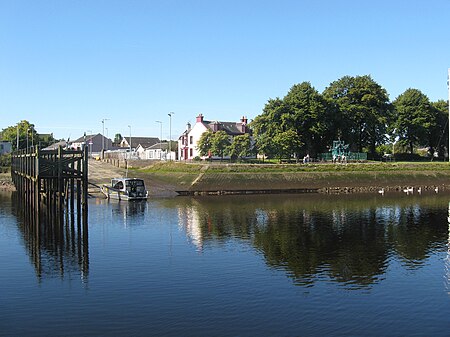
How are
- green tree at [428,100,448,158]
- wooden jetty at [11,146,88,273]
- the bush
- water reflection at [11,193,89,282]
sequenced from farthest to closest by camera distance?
green tree at [428,100,448,158]
the bush
wooden jetty at [11,146,88,273]
water reflection at [11,193,89,282]

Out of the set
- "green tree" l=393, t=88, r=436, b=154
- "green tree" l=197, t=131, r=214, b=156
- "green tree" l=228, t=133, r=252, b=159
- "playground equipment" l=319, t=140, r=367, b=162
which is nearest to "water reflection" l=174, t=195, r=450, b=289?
"playground equipment" l=319, t=140, r=367, b=162

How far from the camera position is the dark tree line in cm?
11062

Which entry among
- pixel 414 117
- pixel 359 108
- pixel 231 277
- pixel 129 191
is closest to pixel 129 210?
pixel 129 191

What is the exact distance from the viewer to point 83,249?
129 feet

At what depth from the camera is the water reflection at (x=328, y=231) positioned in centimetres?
3353

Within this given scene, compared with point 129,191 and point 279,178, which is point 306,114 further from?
point 129,191

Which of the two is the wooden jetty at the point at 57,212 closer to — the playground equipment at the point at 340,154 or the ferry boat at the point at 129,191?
the ferry boat at the point at 129,191

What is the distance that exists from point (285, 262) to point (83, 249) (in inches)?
630

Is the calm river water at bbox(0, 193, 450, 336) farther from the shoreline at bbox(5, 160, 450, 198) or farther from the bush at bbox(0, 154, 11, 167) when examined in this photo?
the bush at bbox(0, 154, 11, 167)

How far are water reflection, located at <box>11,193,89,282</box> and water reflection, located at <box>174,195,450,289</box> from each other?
968cm

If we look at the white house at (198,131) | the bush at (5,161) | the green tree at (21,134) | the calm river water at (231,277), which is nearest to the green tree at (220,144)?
the white house at (198,131)

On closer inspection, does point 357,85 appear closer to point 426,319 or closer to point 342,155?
point 342,155

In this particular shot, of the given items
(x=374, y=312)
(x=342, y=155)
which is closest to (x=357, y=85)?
(x=342, y=155)

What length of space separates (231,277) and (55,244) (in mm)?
17639
